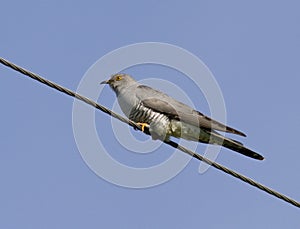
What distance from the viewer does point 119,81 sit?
36.2 feet

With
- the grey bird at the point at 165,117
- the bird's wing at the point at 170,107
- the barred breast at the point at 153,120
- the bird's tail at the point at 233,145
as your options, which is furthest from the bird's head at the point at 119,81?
the bird's tail at the point at 233,145

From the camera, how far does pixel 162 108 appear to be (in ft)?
32.8

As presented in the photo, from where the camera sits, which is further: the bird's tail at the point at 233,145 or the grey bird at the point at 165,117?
the grey bird at the point at 165,117

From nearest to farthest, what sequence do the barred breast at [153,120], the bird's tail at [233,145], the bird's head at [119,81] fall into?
the bird's tail at [233,145]
the barred breast at [153,120]
the bird's head at [119,81]

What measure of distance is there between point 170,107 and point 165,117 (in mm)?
194

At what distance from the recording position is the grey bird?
9.42 meters

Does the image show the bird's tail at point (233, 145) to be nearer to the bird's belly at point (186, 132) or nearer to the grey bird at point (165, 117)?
the grey bird at point (165, 117)

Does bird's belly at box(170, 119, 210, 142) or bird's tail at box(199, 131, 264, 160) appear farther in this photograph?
bird's belly at box(170, 119, 210, 142)

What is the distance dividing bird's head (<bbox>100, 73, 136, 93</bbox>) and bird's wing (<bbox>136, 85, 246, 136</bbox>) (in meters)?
0.48

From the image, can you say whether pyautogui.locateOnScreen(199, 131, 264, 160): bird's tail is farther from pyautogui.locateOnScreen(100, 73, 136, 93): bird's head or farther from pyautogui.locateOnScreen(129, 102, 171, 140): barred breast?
pyautogui.locateOnScreen(100, 73, 136, 93): bird's head

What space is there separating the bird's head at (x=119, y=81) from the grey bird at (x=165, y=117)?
0.34 m

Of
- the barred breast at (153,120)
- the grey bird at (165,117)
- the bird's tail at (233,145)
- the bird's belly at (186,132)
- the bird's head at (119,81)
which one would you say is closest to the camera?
the bird's tail at (233,145)

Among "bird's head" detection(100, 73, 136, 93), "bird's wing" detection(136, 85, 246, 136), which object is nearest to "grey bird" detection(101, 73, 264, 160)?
"bird's wing" detection(136, 85, 246, 136)

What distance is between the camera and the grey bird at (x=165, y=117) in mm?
9422
